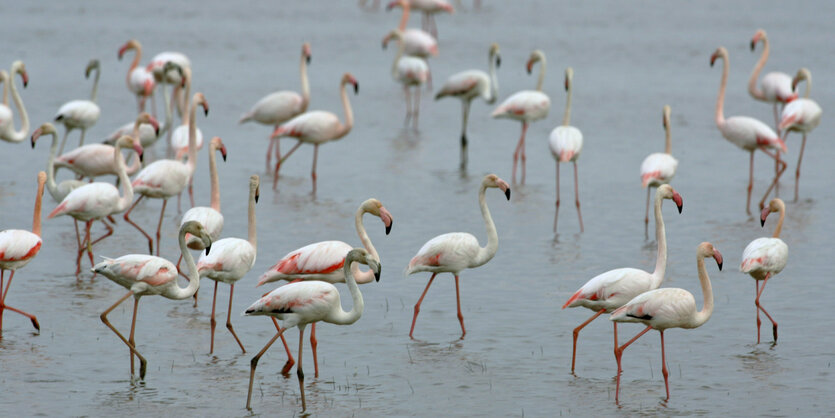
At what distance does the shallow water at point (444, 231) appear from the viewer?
7168 mm

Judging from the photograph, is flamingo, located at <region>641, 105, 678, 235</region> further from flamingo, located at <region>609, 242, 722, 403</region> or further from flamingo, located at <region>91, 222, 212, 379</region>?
flamingo, located at <region>91, 222, 212, 379</region>

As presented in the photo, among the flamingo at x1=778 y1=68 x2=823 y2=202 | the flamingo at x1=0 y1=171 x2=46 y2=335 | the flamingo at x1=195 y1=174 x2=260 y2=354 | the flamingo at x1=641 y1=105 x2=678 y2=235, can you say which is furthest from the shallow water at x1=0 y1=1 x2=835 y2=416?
the flamingo at x1=778 y1=68 x2=823 y2=202

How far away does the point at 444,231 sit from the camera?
11336 millimetres

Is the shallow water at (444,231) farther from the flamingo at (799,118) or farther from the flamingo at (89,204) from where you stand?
the flamingo at (799,118)

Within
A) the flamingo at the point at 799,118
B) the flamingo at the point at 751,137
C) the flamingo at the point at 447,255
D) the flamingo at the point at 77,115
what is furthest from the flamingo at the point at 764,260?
the flamingo at the point at 77,115

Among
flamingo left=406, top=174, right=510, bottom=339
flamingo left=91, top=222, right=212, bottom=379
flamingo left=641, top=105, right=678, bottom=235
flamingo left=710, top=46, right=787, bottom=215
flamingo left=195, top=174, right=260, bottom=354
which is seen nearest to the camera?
flamingo left=91, top=222, right=212, bottom=379

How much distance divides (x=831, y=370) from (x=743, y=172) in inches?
280

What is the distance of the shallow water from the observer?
717 cm

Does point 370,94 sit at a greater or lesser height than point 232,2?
lesser

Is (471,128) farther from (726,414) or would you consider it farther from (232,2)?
(232,2)

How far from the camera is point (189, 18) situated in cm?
2845

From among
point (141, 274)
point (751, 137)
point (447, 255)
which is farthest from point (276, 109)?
point (141, 274)

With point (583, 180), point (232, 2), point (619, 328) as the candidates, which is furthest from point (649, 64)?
point (619, 328)

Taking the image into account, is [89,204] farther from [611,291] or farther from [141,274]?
[611,291]
